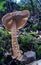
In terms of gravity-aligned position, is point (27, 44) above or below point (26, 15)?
below

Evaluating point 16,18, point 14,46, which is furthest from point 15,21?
point 14,46

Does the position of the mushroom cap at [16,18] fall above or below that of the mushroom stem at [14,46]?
above

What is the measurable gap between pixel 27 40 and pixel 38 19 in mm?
1118

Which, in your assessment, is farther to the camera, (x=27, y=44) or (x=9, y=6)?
(x=9, y=6)

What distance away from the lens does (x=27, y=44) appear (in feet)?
8.34

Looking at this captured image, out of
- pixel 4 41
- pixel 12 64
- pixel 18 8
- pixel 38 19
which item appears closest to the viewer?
pixel 12 64

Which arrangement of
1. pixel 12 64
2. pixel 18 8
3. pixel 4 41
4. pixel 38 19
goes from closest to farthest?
pixel 12 64
pixel 4 41
pixel 38 19
pixel 18 8

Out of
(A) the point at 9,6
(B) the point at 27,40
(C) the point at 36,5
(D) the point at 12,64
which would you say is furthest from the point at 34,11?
(D) the point at 12,64

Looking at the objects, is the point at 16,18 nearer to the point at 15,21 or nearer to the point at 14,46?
the point at 15,21

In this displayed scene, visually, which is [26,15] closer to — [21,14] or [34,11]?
[21,14]

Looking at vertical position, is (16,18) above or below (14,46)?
above

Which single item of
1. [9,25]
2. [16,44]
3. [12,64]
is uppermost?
[9,25]

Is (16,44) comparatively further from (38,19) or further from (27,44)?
(38,19)

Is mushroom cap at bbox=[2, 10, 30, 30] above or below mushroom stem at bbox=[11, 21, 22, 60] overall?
above
